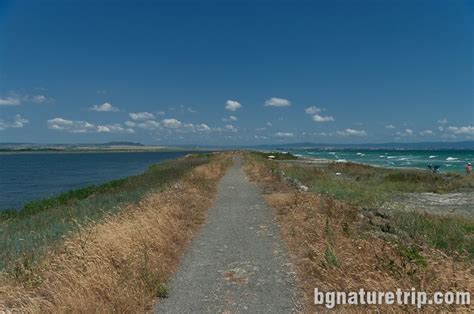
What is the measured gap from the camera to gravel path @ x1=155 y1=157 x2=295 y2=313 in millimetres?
5605

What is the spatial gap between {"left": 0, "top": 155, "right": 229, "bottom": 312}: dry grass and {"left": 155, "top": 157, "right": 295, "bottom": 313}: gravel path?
0.41 m

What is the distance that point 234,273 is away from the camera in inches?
275

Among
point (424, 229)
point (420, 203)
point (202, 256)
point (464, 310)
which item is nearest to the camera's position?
point (464, 310)

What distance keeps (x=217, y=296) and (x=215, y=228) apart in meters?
5.19

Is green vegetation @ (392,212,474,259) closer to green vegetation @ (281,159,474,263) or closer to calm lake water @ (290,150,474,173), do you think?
green vegetation @ (281,159,474,263)

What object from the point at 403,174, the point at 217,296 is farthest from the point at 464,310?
the point at 403,174

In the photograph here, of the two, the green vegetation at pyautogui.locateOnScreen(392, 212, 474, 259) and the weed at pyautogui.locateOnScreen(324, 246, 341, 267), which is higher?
the weed at pyautogui.locateOnScreen(324, 246, 341, 267)

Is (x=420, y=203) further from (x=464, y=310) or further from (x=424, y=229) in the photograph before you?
(x=464, y=310)

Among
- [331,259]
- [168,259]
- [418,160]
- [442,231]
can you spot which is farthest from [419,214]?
[418,160]

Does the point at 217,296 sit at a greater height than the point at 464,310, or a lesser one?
lesser

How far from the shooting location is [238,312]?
5340 mm

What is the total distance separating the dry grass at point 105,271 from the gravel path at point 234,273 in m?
0.41

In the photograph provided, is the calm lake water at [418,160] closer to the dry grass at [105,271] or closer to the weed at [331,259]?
the weed at [331,259]

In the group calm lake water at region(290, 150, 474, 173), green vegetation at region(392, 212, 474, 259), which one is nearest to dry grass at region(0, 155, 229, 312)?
green vegetation at region(392, 212, 474, 259)
